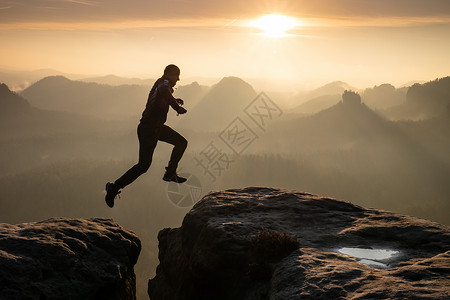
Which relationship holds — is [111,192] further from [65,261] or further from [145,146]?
[65,261]

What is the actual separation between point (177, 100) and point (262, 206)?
452 centimetres

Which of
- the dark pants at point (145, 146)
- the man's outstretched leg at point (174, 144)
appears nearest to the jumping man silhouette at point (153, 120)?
the dark pants at point (145, 146)

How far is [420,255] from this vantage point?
930cm

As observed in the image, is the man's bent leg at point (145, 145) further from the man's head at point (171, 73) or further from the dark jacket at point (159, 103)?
the man's head at point (171, 73)

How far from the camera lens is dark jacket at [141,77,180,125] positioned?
12.1 meters

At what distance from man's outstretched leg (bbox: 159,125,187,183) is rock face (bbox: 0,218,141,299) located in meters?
2.77

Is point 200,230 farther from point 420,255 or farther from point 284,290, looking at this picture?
point 420,255

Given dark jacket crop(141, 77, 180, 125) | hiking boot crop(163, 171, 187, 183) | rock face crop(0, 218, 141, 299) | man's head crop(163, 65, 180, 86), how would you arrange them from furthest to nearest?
hiking boot crop(163, 171, 187, 183) → man's head crop(163, 65, 180, 86) → dark jacket crop(141, 77, 180, 125) → rock face crop(0, 218, 141, 299)

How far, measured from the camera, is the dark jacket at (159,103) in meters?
12.1

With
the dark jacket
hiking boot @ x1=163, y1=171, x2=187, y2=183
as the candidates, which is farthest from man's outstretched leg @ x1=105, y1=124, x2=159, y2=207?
hiking boot @ x1=163, y1=171, x2=187, y2=183

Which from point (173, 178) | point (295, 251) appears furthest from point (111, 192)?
point (295, 251)

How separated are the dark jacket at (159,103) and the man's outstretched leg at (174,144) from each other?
2.13ft

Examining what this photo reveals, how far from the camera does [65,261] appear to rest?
36.6ft

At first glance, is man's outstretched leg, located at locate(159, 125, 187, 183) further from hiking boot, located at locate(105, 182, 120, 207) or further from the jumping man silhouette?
hiking boot, located at locate(105, 182, 120, 207)
